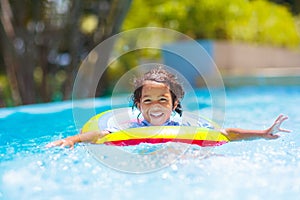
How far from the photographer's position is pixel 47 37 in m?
9.14

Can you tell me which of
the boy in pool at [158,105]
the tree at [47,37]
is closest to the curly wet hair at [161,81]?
the boy in pool at [158,105]

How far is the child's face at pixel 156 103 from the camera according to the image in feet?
11.7

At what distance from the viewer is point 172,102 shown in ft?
12.1

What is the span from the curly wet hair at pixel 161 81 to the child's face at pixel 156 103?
32mm

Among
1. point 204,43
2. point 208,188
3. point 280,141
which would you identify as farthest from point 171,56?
point 208,188

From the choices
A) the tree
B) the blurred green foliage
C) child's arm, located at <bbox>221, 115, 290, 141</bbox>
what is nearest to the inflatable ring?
child's arm, located at <bbox>221, 115, 290, 141</bbox>

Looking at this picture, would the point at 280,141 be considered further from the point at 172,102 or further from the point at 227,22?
the point at 227,22

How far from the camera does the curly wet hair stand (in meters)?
3.57

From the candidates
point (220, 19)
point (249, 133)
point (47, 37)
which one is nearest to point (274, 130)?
point (249, 133)

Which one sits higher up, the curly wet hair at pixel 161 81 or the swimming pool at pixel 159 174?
the curly wet hair at pixel 161 81

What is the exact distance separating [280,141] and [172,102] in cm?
98

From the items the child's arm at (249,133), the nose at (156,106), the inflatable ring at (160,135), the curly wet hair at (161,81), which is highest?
the curly wet hair at (161,81)

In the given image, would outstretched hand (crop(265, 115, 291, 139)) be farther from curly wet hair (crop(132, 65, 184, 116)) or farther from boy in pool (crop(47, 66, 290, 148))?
curly wet hair (crop(132, 65, 184, 116))

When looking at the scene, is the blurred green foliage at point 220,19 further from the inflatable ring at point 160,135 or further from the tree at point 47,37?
the inflatable ring at point 160,135
